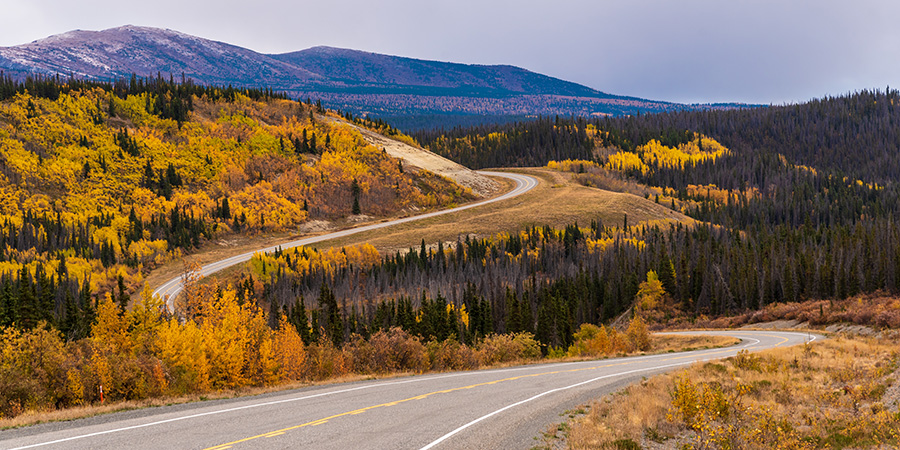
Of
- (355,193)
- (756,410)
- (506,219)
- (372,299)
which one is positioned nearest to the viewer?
(756,410)

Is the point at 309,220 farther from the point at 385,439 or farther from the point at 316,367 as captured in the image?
the point at 385,439

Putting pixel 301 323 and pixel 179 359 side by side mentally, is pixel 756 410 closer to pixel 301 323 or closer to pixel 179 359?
pixel 179 359

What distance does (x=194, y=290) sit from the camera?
45281mm

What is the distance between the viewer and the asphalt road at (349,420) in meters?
14.2

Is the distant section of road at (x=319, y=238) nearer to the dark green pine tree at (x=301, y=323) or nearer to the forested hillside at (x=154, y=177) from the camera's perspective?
the forested hillside at (x=154, y=177)

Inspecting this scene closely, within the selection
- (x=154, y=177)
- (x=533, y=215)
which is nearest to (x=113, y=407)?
(x=154, y=177)

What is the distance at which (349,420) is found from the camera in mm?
16734

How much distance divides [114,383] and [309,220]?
103m

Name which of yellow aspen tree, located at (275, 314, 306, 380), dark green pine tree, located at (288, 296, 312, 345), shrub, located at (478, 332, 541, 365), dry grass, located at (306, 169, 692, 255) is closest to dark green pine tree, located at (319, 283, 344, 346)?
dark green pine tree, located at (288, 296, 312, 345)

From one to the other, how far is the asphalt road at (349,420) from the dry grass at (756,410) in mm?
1809

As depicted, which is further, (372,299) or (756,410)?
(372,299)

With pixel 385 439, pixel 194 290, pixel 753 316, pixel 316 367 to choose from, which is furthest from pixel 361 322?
pixel 385 439

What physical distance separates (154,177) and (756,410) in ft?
422

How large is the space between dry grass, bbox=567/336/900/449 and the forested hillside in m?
78.7
